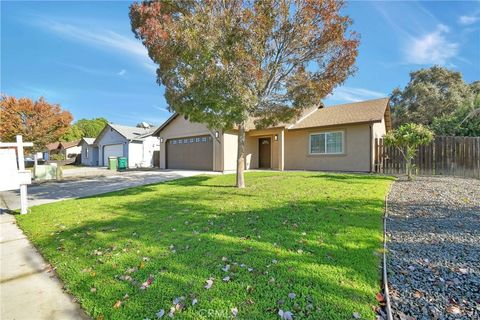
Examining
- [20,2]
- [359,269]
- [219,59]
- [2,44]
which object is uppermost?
[20,2]

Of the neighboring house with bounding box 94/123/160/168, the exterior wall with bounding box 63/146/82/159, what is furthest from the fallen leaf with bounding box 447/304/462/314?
the exterior wall with bounding box 63/146/82/159

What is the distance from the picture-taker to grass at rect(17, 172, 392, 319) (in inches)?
100

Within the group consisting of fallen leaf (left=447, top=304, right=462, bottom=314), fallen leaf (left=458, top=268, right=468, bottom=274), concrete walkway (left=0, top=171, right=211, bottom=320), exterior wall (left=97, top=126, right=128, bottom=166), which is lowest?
concrete walkway (left=0, top=171, right=211, bottom=320)

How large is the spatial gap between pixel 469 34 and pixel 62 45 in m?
21.6

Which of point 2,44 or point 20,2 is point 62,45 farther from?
point 20,2

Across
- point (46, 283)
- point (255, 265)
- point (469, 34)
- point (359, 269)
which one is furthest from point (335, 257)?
point (469, 34)

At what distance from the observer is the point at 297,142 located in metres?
17.6

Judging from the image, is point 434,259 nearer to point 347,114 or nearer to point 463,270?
point 463,270

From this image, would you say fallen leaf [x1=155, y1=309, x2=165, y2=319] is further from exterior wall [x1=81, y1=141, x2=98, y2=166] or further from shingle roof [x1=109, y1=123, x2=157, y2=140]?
exterior wall [x1=81, y1=141, x2=98, y2=166]

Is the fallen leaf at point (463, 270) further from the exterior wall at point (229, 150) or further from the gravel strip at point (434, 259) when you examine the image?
the exterior wall at point (229, 150)

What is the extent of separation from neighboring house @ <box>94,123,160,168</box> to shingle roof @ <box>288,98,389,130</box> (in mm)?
17240

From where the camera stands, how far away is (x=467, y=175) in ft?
40.2

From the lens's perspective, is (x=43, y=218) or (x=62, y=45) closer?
(x=43, y=218)

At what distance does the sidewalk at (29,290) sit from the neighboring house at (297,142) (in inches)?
432
